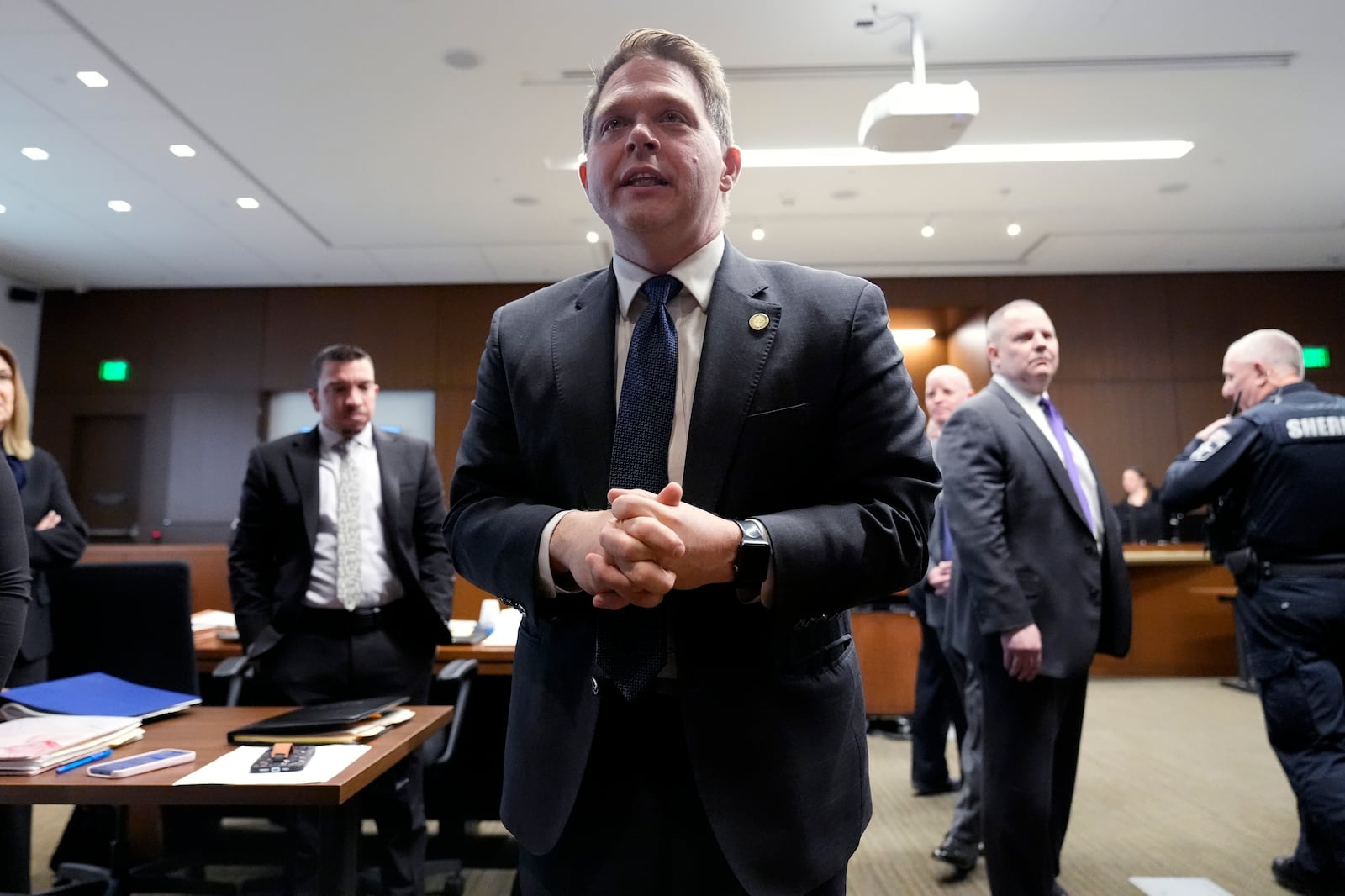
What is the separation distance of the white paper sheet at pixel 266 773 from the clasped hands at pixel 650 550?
2.79 ft

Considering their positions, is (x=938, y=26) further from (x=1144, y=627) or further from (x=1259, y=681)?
(x=1144, y=627)

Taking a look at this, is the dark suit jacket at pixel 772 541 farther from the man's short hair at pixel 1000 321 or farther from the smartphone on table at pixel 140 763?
the man's short hair at pixel 1000 321

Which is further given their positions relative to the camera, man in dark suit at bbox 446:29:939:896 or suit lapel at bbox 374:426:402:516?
suit lapel at bbox 374:426:402:516

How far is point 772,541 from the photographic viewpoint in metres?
0.82

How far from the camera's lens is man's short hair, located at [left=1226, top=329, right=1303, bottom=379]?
2.95 metres

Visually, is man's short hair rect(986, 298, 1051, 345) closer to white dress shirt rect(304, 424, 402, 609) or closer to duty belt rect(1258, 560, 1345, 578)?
duty belt rect(1258, 560, 1345, 578)

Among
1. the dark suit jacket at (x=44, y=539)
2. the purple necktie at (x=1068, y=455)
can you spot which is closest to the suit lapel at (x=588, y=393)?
the purple necktie at (x=1068, y=455)

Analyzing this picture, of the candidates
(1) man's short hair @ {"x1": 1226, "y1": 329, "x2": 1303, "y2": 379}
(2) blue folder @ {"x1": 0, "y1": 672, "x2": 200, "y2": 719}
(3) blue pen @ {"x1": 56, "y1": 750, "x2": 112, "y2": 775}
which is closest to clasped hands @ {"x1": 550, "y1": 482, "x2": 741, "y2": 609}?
(3) blue pen @ {"x1": 56, "y1": 750, "x2": 112, "y2": 775}

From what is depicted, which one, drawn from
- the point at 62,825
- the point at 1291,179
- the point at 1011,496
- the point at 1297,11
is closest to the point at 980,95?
the point at 1297,11

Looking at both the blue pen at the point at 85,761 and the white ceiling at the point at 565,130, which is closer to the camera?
the blue pen at the point at 85,761

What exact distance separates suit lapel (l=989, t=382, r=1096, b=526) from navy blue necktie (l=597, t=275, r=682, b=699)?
5.40ft

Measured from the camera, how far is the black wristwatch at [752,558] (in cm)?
81

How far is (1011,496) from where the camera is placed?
2.28 metres

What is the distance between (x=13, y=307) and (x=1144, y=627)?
37.0 feet
